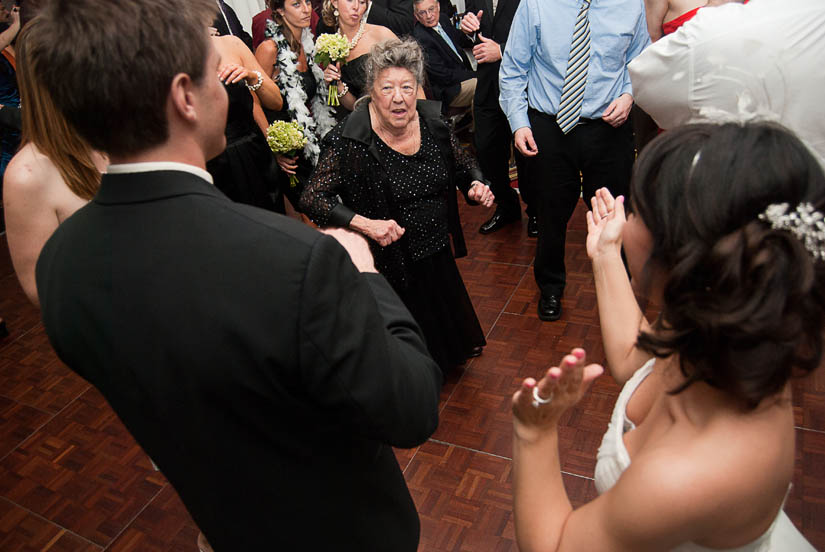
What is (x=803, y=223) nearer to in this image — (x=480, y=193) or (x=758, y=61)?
(x=758, y=61)

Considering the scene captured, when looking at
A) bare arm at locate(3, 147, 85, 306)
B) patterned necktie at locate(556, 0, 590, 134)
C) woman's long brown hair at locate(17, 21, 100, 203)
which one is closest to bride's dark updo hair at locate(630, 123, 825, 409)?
woman's long brown hair at locate(17, 21, 100, 203)

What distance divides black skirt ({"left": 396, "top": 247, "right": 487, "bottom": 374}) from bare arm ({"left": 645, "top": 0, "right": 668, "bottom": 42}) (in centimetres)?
126

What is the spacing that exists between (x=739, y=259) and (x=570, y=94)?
206 cm

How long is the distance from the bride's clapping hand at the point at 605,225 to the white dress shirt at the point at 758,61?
30 centimetres

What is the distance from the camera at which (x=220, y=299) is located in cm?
83

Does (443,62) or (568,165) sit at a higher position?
(568,165)

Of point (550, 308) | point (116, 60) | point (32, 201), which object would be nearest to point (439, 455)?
point (550, 308)

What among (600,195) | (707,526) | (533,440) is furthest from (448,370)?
(707,526)

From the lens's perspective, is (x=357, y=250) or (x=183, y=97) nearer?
(x=183, y=97)

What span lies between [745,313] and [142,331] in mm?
834

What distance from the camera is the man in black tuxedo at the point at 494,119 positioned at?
3.72 metres

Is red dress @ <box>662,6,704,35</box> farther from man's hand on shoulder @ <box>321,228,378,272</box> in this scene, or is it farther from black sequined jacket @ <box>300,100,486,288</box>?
man's hand on shoulder @ <box>321,228,378,272</box>

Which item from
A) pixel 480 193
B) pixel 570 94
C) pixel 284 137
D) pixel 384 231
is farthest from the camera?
pixel 284 137

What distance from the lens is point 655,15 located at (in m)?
2.54
